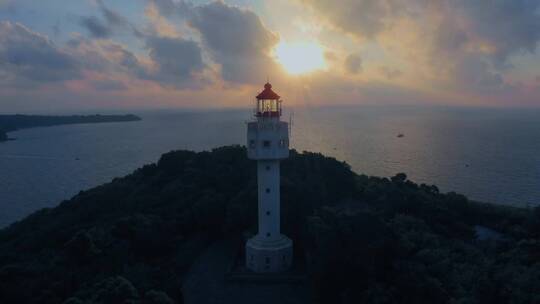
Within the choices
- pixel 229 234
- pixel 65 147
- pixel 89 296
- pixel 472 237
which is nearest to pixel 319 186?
pixel 229 234

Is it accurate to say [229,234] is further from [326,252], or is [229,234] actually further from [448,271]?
[448,271]

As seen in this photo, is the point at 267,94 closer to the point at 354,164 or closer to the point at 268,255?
the point at 268,255

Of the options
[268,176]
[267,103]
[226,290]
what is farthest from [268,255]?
[267,103]

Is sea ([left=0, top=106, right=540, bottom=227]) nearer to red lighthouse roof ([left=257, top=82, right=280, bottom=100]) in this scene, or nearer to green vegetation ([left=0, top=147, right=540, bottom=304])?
green vegetation ([left=0, top=147, right=540, bottom=304])

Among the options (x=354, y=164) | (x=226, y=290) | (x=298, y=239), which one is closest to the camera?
(x=226, y=290)

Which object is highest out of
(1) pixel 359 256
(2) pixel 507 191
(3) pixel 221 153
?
(3) pixel 221 153

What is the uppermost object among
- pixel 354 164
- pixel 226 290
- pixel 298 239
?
pixel 298 239

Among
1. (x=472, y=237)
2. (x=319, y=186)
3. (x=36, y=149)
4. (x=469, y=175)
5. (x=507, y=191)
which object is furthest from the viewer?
(x=36, y=149)
